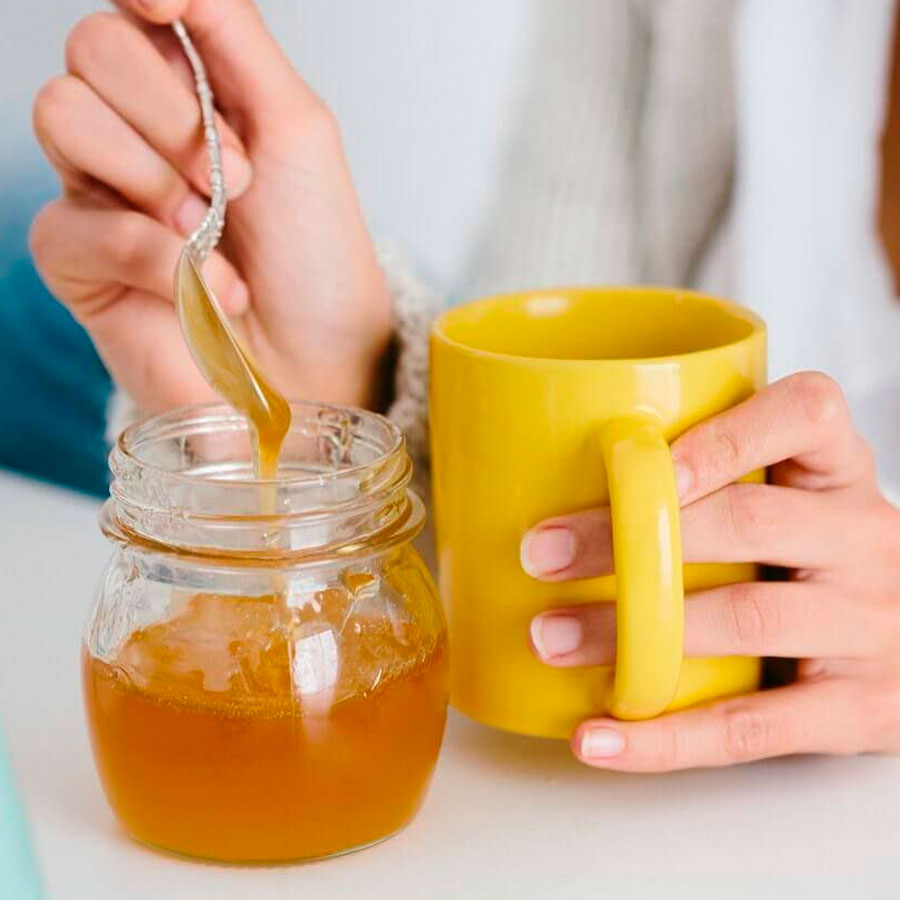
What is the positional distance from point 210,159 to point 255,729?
31 cm

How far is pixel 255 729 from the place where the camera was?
416 millimetres

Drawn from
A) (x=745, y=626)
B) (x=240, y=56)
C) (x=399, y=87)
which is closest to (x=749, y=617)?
(x=745, y=626)

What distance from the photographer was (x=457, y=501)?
498 mm

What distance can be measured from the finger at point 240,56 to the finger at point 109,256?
3.0 inches

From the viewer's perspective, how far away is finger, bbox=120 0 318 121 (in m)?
0.62

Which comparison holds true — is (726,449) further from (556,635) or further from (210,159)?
(210,159)

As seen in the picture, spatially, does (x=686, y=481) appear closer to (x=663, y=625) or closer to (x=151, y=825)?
(x=663, y=625)

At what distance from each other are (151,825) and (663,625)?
174 mm

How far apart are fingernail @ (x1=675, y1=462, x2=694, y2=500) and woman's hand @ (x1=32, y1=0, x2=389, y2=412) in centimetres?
30

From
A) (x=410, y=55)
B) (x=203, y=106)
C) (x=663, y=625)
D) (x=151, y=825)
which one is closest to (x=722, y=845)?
(x=663, y=625)

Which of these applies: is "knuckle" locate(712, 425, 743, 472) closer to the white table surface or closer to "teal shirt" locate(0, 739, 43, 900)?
the white table surface

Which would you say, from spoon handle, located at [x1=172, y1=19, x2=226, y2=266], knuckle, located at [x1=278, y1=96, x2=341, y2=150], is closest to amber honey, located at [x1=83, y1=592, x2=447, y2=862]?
spoon handle, located at [x1=172, y1=19, x2=226, y2=266]

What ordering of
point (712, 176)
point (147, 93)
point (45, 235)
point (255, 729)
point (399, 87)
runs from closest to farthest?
1. point (255, 729)
2. point (147, 93)
3. point (45, 235)
4. point (399, 87)
5. point (712, 176)

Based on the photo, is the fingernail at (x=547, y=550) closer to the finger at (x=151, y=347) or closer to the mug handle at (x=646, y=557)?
the mug handle at (x=646, y=557)
